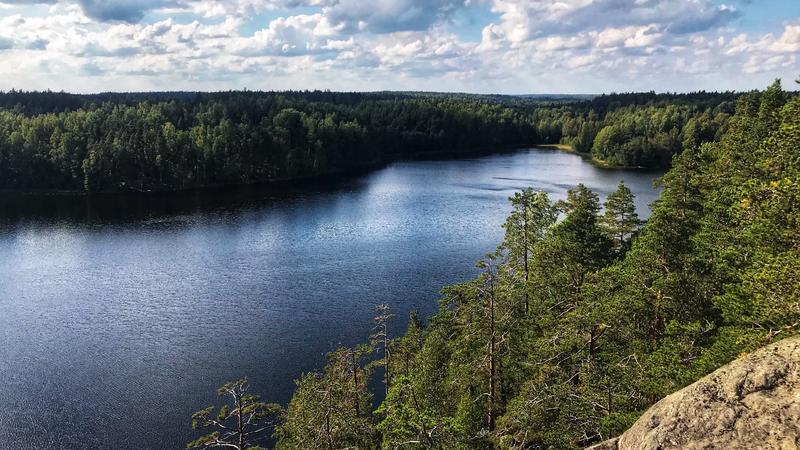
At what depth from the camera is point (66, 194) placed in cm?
9856

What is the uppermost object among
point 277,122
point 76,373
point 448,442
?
point 277,122

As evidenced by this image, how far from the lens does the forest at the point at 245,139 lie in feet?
334

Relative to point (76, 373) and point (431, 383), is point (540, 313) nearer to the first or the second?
point (431, 383)

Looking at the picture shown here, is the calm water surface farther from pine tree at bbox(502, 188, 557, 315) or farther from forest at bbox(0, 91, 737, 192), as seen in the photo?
pine tree at bbox(502, 188, 557, 315)

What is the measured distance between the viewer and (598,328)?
64.7 ft

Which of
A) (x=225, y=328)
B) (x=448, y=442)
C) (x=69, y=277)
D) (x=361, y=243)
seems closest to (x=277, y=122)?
(x=361, y=243)

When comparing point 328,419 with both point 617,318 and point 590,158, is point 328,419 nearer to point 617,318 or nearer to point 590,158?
point 617,318

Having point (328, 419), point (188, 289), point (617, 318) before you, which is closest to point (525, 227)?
point (617, 318)

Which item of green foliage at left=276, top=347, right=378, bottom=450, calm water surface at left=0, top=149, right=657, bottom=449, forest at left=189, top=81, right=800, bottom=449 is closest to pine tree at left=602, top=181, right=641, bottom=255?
forest at left=189, top=81, right=800, bottom=449

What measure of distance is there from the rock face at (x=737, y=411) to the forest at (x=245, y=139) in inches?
4034

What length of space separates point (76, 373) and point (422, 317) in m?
22.8

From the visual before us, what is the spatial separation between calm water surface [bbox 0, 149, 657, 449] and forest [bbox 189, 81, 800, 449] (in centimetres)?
1307

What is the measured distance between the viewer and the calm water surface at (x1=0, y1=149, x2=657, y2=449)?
33312 millimetres

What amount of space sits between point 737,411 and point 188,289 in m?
48.2
